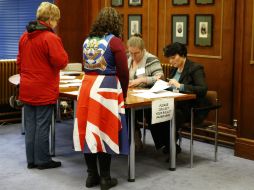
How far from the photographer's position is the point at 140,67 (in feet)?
16.5

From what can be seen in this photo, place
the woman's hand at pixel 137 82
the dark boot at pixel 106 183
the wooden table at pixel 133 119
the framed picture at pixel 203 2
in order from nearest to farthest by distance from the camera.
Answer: the dark boot at pixel 106 183, the wooden table at pixel 133 119, the woman's hand at pixel 137 82, the framed picture at pixel 203 2

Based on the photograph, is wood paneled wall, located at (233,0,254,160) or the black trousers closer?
the black trousers

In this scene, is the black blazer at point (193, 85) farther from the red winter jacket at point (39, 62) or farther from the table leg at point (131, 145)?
the red winter jacket at point (39, 62)

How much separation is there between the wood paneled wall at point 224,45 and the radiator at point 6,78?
3.55 ft

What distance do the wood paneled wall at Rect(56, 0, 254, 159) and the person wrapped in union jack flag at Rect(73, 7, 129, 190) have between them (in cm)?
160

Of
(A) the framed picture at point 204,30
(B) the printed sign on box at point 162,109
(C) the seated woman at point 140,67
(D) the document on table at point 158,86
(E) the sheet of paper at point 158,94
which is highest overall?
(A) the framed picture at point 204,30

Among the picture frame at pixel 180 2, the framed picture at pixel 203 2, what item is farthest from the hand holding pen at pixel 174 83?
the picture frame at pixel 180 2

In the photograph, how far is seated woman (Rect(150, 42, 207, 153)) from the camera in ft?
14.9

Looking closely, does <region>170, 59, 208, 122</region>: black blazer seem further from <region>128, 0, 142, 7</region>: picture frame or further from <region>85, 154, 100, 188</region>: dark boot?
<region>128, 0, 142, 7</region>: picture frame

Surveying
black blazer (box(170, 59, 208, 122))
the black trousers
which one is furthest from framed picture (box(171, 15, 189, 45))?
the black trousers

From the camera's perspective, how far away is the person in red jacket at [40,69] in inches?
164

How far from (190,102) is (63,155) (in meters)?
1.43

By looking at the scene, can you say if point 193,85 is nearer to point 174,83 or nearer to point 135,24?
point 174,83

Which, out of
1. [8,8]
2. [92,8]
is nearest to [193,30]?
[92,8]
